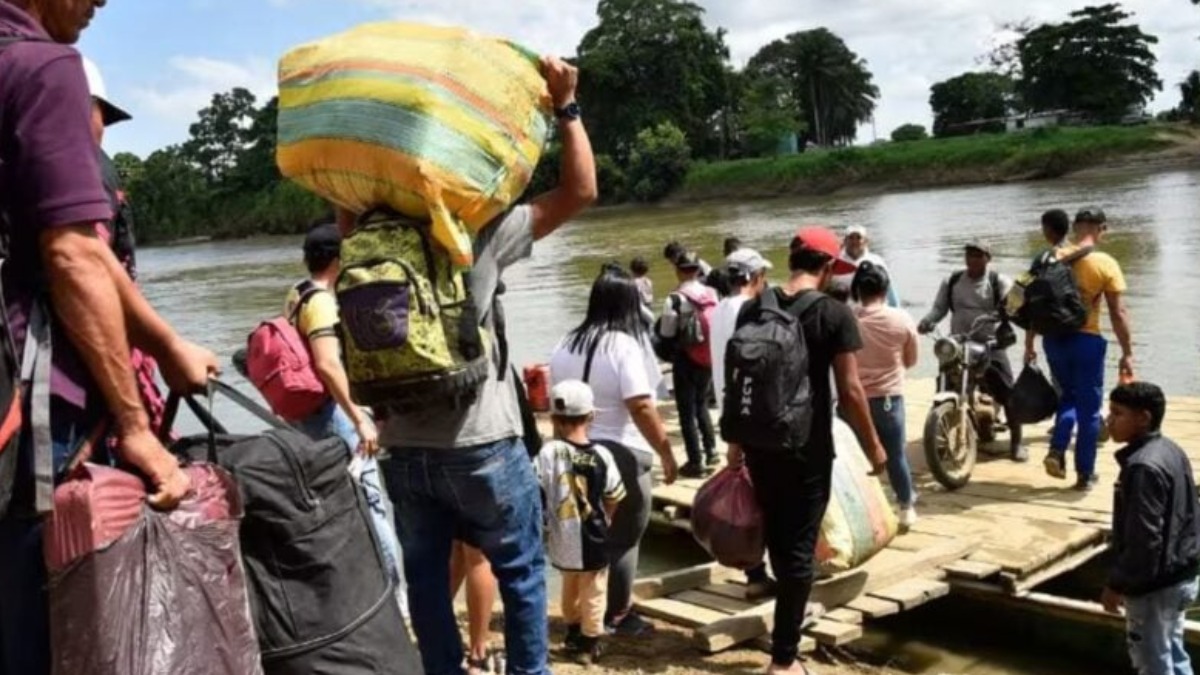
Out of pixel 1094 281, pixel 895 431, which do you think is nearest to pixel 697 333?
pixel 895 431

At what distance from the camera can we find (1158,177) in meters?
47.9

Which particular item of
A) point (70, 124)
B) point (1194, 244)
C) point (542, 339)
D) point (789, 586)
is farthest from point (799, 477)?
point (1194, 244)

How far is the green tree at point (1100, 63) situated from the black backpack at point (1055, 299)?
70.7 metres

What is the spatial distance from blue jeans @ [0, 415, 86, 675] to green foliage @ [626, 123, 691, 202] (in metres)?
67.1

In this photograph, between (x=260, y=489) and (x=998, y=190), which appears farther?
(x=998, y=190)

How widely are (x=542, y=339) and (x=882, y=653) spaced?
14.4 m

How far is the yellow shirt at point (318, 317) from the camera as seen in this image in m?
4.74

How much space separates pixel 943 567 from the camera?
602cm

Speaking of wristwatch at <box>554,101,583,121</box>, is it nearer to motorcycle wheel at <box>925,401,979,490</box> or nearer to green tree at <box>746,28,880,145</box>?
motorcycle wheel at <box>925,401,979,490</box>

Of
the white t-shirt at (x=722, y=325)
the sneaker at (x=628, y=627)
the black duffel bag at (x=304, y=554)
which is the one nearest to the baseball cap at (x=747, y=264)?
the white t-shirt at (x=722, y=325)

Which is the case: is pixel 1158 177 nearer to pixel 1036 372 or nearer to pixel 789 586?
pixel 1036 372

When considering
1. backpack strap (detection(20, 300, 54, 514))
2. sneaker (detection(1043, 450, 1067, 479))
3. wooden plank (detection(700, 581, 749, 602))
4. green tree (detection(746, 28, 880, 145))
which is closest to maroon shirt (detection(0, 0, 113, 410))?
backpack strap (detection(20, 300, 54, 514))

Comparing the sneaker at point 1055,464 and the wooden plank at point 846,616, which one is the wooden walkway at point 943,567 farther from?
the sneaker at point 1055,464

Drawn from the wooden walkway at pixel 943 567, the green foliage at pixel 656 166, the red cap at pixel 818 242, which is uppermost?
the green foliage at pixel 656 166
